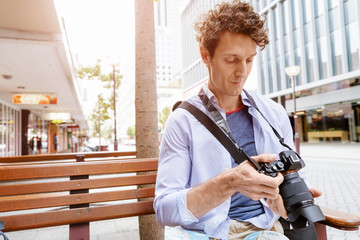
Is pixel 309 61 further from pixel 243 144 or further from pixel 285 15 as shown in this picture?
pixel 243 144

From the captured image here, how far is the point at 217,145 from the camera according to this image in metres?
1.48

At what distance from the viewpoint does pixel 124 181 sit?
214 centimetres

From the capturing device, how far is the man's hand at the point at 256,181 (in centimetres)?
107

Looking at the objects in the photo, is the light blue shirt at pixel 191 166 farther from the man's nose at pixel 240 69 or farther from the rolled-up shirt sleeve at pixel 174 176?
the man's nose at pixel 240 69

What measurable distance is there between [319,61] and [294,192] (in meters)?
25.8

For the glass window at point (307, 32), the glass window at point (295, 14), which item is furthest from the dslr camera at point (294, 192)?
the glass window at point (295, 14)

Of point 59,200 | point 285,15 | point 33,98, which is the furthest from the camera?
point 285,15

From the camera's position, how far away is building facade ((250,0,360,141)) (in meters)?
21.0

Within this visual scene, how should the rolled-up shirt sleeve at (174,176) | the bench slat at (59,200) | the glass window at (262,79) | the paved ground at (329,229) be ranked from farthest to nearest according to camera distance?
the glass window at (262,79)
the paved ground at (329,229)
the bench slat at (59,200)
the rolled-up shirt sleeve at (174,176)

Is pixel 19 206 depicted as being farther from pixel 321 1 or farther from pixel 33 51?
pixel 321 1

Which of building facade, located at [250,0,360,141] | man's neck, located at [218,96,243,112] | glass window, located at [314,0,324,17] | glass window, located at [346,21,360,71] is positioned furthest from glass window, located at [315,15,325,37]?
man's neck, located at [218,96,243,112]

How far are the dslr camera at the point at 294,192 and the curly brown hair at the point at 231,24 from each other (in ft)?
2.28

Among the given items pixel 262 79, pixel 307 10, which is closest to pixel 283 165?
pixel 307 10

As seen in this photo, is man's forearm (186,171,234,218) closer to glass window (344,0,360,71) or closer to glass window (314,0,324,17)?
glass window (344,0,360,71)
